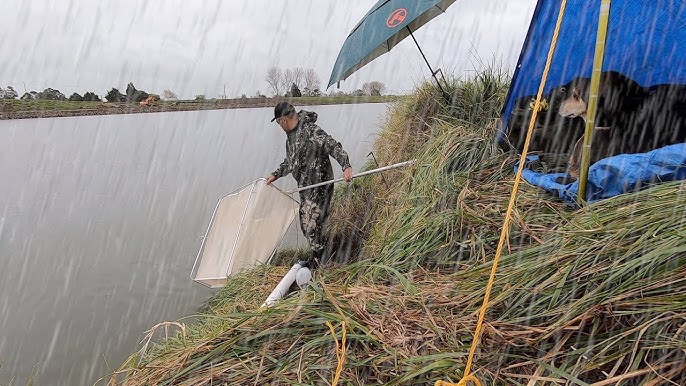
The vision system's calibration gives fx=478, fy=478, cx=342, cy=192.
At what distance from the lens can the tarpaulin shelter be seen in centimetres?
313

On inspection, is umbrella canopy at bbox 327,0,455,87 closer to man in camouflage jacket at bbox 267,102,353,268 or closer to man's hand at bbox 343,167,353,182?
man in camouflage jacket at bbox 267,102,353,268

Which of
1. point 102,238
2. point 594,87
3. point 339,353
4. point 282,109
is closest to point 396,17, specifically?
point 282,109

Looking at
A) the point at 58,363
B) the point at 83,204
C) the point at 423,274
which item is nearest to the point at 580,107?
the point at 423,274

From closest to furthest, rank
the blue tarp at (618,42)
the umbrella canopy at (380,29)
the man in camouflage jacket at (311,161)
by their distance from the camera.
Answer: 1. the blue tarp at (618,42)
2. the umbrella canopy at (380,29)
3. the man in camouflage jacket at (311,161)

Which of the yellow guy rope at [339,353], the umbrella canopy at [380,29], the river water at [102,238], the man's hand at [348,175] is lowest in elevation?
the river water at [102,238]

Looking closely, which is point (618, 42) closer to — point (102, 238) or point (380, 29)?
point (380, 29)

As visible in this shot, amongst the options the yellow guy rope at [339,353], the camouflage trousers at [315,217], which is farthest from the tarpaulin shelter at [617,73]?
the yellow guy rope at [339,353]

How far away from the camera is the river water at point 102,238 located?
12.9ft

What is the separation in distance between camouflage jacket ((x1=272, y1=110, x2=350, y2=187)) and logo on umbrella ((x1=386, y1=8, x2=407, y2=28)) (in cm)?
108

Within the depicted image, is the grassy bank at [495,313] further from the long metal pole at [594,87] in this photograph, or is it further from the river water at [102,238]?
the river water at [102,238]

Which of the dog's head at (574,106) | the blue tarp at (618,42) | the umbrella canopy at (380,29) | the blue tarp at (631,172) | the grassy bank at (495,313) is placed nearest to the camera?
the grassy bank at (495,313)

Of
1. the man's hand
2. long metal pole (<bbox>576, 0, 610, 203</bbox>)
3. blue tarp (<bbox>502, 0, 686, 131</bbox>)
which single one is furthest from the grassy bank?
blue tarp (<bbox>502, 0, 686, 131</bbox>)

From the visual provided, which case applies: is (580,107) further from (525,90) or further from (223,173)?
(223,173)

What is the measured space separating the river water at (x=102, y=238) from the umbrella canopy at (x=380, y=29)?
2682mm
